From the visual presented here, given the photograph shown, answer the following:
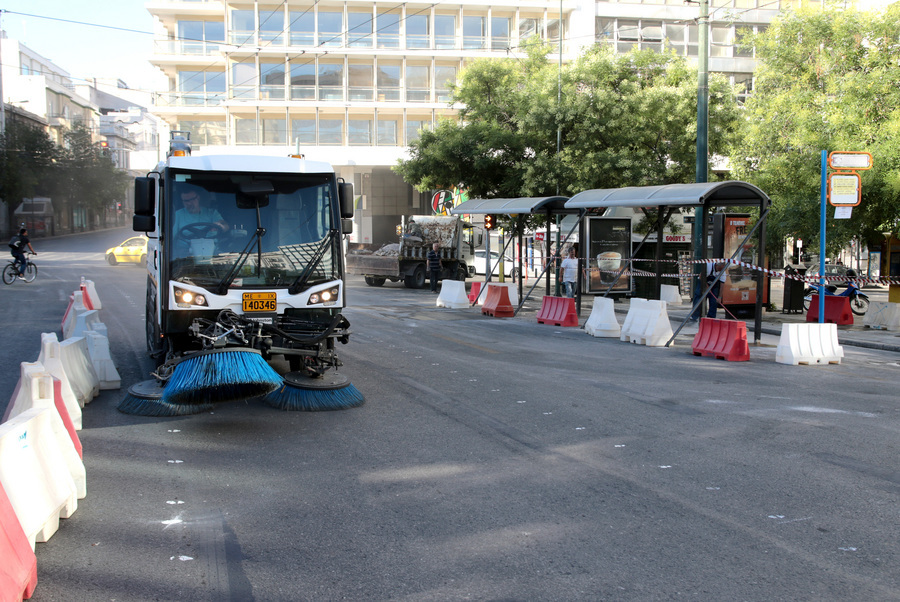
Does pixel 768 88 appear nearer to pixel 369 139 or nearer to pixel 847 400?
pixel 847 400

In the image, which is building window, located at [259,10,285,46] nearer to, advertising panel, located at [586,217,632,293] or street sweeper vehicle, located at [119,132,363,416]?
advertising panel, located at [586,217,632,293]

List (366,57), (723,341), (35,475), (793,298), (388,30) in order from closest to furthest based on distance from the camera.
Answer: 1. (35,475)
2. (723,341)
3. (793,298)
4. (366,57)
5. (388,30)

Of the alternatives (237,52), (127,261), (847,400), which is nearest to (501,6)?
(237,52)

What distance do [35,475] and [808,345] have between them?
1102 cm

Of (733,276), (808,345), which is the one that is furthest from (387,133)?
(808,345)

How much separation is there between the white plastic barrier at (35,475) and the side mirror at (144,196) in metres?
3.64

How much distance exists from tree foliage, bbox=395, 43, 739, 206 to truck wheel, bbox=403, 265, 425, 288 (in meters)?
3.46

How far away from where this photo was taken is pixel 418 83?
4906 centimetres

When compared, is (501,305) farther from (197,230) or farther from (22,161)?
(22,161)

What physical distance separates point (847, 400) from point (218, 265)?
7.36 metres

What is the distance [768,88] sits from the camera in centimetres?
2080

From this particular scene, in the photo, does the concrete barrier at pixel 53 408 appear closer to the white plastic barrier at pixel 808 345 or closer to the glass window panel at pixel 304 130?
the white plastic barrier at pixel 808 345

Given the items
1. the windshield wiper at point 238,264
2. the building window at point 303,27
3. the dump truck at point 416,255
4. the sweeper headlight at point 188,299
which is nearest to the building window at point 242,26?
the building window at point 303,27

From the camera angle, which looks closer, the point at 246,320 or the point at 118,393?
the point at 246,320
